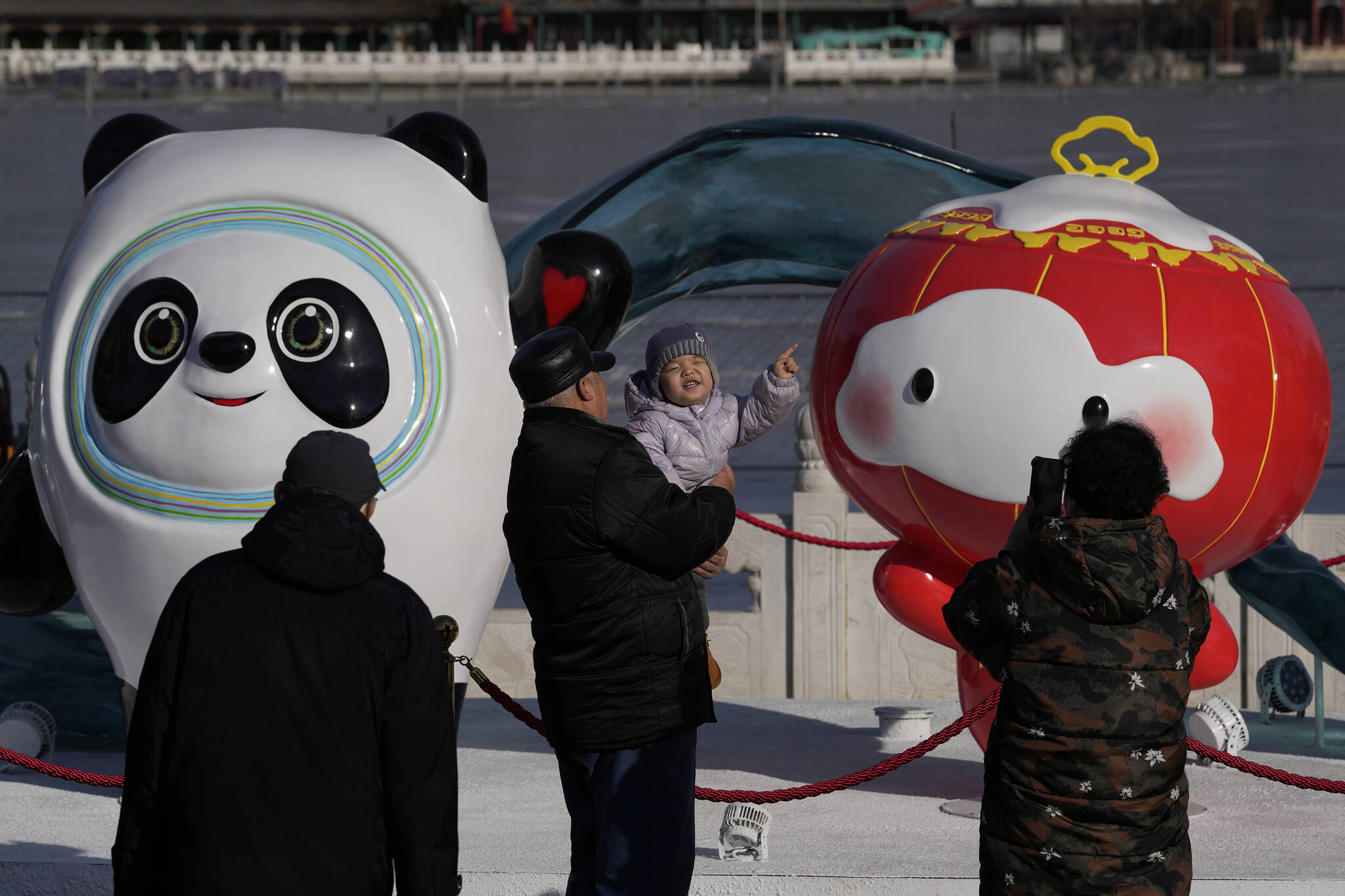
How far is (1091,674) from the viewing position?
8.27 ft

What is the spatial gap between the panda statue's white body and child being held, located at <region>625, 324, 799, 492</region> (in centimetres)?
42

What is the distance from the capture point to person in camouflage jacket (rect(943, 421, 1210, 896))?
252 centimetres

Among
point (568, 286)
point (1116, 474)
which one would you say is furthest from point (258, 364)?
point (1116, 474)

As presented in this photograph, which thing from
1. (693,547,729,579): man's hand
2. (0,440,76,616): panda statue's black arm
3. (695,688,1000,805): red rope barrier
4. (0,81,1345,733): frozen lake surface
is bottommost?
(0,81,1345,733): frozen lake surface

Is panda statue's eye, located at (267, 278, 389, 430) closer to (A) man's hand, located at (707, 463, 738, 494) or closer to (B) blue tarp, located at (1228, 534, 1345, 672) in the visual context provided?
(A) man's hand, located at (707, 463, 738, 494)

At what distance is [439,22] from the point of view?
184 feet

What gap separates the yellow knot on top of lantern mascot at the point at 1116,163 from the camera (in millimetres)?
4125

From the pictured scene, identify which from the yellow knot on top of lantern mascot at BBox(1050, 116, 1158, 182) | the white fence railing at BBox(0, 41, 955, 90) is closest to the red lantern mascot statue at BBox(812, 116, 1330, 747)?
the yellow knot on top of lantern mascot at BBox(1050, 116, 1158, 182)

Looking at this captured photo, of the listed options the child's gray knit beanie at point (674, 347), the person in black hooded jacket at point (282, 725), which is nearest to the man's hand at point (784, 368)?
the child's gray knit beanie at point (674, 347)

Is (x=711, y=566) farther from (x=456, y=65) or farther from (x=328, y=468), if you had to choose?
(x=456, y=65)

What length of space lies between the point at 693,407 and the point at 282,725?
160cm

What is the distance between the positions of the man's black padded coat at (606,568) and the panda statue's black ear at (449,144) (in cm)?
139

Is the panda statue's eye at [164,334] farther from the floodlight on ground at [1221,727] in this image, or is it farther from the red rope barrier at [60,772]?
the floodlight on ground at [1221,727]

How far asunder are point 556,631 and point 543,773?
2010 millimetres
